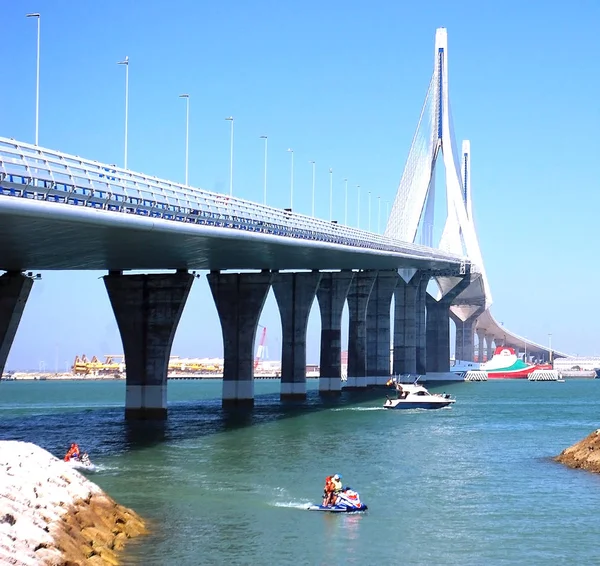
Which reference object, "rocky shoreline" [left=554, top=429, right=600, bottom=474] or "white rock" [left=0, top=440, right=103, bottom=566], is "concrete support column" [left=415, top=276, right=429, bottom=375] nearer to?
"rocky shoreline" [left=554, top=429, right=600, bottom=474]

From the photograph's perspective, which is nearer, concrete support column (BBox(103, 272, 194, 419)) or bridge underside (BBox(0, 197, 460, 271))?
bridge underside (BBox(0, 197, 460, 271))

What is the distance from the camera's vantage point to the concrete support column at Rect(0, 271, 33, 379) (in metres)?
64.8

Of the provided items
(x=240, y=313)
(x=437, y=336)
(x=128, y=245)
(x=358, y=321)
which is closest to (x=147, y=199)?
(x=128, y=245)

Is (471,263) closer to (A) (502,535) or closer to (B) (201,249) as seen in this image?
(B) (201,249)

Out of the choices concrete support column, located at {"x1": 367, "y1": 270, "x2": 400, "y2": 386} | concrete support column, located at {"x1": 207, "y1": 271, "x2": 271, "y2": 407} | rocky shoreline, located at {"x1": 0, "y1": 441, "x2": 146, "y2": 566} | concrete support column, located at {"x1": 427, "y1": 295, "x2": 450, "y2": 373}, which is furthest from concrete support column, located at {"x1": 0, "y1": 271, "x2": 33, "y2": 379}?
concrete support column, located at {"x1": 427, "y1": 295, "x2": 450, "y2": 373}

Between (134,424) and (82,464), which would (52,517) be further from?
(134,424)

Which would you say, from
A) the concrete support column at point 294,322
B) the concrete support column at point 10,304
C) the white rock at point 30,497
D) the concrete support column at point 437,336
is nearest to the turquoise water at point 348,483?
the white rock at point 30,497

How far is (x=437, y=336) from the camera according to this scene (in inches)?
7333

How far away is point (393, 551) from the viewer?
34.3 metres

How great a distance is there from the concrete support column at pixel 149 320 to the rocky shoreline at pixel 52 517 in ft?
154

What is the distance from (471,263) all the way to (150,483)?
120568mm

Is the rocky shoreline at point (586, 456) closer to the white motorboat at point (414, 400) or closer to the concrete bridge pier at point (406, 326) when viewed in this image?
the white motorboat at point (414, 400)

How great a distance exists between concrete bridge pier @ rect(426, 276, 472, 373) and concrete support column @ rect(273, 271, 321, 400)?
70.1 metres

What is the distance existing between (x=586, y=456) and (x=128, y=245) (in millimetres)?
27354
